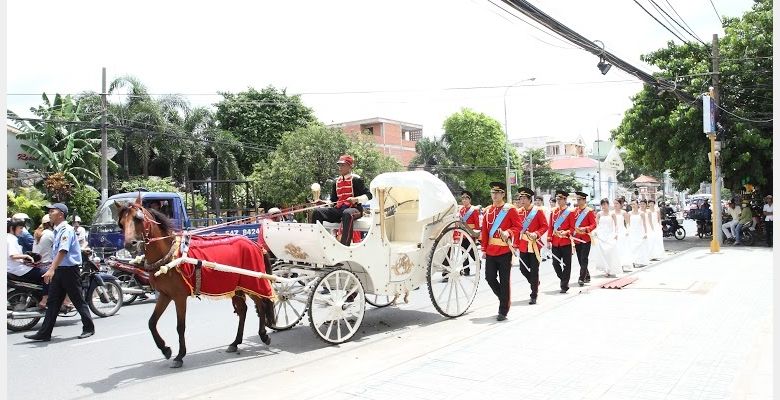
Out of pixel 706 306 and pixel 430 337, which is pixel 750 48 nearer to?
pixel 706 306

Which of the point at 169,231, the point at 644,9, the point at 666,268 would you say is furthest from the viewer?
the point at 666,268

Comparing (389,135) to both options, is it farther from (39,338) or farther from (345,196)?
(39,338)

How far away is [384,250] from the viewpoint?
853cm

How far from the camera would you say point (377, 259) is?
8438 mm

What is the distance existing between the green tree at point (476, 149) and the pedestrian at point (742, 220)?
1274 inches

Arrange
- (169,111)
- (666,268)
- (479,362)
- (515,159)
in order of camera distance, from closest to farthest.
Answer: (479,362) < (666,268) < (169,111) < (515,159)

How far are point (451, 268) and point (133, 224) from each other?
461 cm

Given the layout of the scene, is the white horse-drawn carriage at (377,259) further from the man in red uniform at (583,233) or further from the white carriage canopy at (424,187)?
the man in red uniform at (583,233)

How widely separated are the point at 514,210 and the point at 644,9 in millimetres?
5794

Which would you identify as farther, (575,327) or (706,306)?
(706,306)

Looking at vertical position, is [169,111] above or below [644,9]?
above

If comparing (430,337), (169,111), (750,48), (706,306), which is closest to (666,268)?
(706,306)

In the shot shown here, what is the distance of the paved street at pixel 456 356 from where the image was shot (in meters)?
5.87

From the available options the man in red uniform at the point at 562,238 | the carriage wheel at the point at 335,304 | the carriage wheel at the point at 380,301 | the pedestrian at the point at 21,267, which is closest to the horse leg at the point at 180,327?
the carriage wheel at the point at 335,304
